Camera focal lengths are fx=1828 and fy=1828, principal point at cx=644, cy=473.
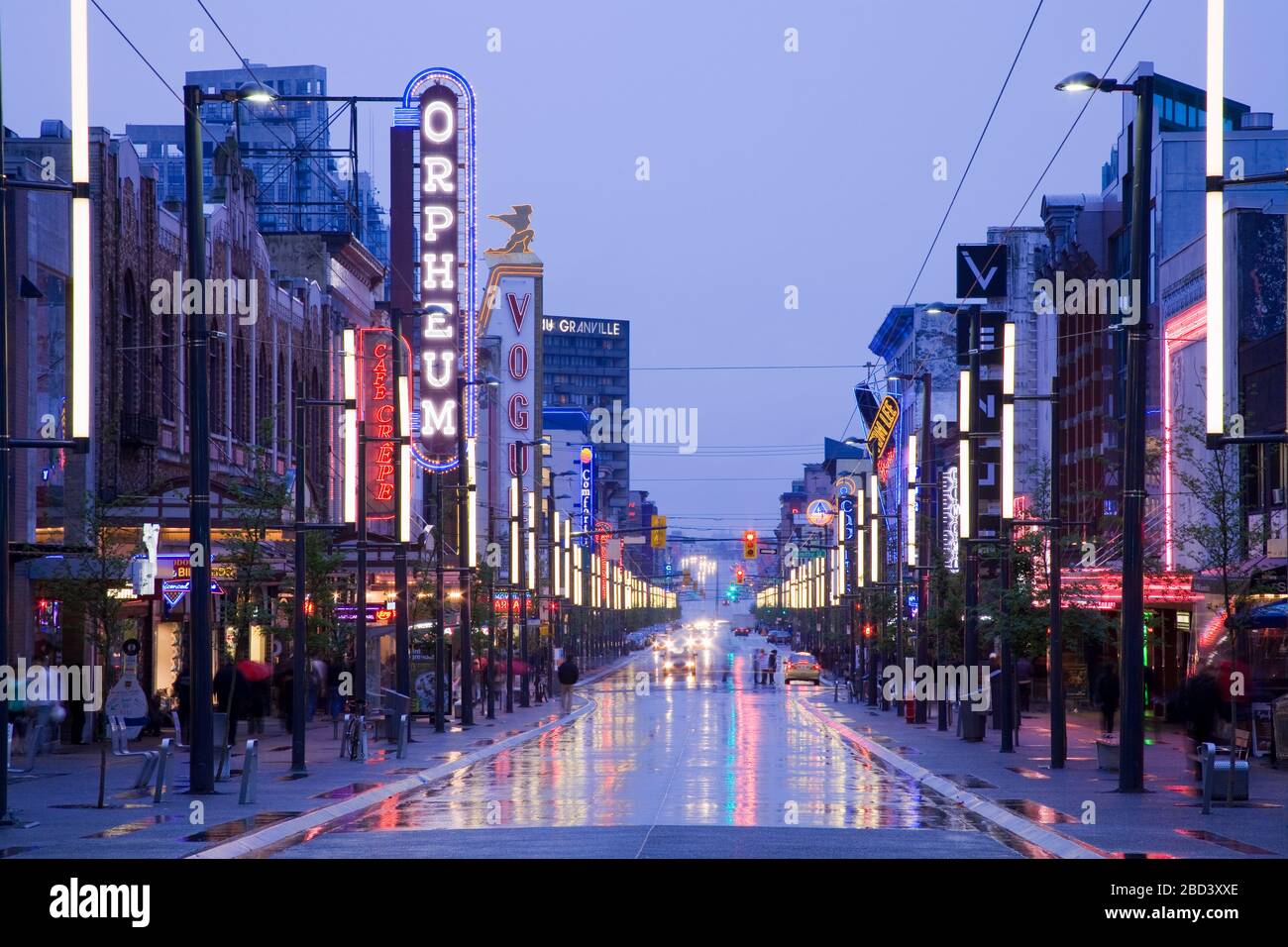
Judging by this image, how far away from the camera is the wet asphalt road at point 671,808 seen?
19.9 m

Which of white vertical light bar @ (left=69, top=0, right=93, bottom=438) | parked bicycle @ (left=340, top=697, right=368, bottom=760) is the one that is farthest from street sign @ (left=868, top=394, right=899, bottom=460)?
white vertical light bar @ (left=69, top=0, right=93, bottom=438)

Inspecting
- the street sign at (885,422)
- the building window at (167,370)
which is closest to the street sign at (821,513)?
the street sign at (885,422)

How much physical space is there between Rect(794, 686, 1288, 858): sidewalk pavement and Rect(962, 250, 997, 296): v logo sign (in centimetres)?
6648

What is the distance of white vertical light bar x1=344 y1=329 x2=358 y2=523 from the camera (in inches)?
1427

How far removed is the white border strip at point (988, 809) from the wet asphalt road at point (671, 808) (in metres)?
0.35

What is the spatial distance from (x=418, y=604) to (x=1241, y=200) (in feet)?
106

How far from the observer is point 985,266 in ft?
367

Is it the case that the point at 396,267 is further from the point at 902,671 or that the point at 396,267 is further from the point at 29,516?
the point at 29,516

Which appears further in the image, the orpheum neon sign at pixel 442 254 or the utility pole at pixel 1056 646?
the orpheum neon sign at pixel 442 254

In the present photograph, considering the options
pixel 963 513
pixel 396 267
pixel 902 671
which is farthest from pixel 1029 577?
pixel 396 267

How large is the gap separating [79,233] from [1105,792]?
16.4 meters

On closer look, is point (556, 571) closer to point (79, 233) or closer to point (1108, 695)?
point (1108, 695)

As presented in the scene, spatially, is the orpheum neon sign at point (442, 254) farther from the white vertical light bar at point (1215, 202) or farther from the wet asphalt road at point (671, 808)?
the white vertical light bar at point (1215, 202)

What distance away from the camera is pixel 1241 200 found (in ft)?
210
